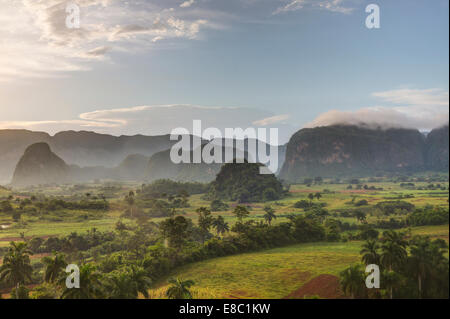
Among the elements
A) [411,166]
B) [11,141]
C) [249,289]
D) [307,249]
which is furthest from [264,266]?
[11,141]

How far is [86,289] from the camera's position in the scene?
1000 cm

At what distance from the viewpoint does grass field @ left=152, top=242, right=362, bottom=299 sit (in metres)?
13.6

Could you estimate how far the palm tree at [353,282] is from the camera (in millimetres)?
10312

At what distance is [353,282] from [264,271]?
651 cm

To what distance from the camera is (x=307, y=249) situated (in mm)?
21719

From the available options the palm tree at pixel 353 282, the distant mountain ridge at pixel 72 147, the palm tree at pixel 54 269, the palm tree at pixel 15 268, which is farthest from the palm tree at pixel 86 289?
the distant mountain ridge at pixel 72 147

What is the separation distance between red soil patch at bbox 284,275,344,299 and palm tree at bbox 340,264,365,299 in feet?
2.67

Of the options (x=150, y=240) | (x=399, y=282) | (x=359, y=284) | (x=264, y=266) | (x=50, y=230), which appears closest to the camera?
(x=399, y=282)

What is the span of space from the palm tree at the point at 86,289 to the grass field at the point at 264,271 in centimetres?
455

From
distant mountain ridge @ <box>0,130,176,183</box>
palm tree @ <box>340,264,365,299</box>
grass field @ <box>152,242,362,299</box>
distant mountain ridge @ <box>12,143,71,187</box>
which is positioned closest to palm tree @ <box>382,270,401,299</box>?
palm tree @ <box>340,264,365,299</box>

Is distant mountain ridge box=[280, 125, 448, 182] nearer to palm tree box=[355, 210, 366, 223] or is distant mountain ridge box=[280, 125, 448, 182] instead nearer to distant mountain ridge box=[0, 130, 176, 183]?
palm tree box=[355, 210, 366, 223]

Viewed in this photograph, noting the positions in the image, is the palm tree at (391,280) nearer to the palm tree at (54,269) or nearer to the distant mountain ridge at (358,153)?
the palm tree at (54,269)
